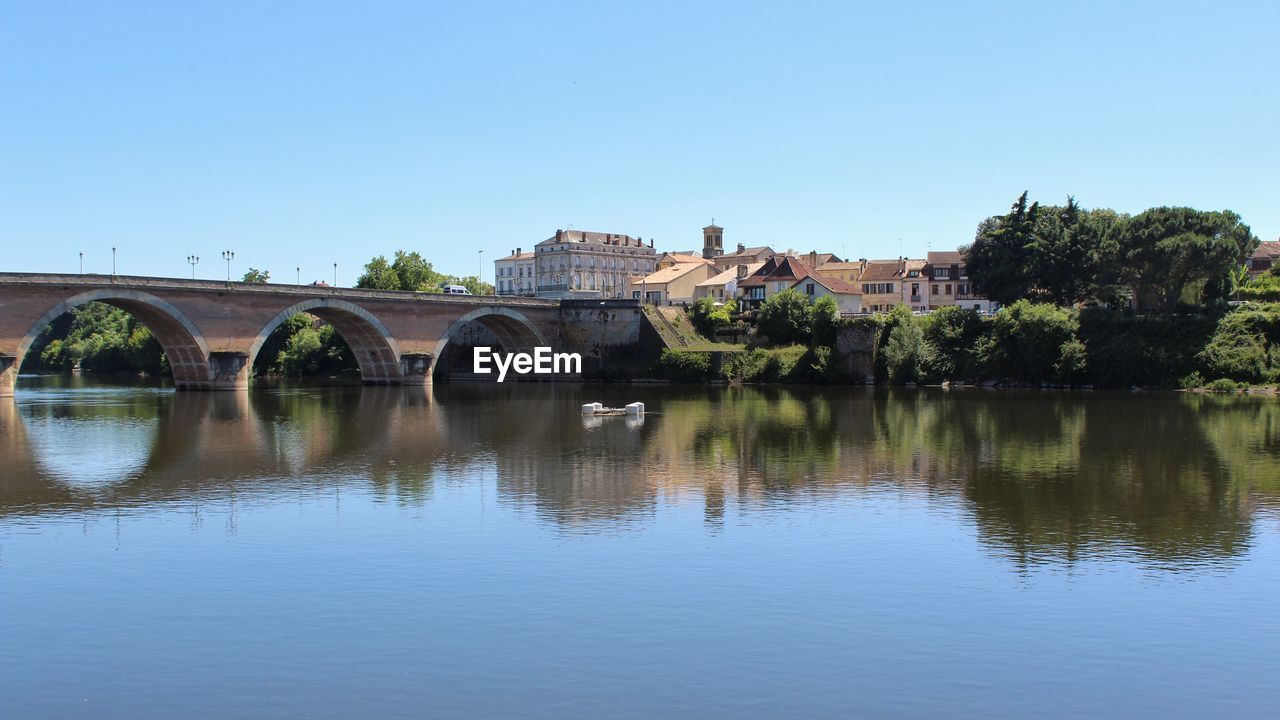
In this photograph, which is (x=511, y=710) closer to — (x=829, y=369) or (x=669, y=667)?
(x=669, y=667)

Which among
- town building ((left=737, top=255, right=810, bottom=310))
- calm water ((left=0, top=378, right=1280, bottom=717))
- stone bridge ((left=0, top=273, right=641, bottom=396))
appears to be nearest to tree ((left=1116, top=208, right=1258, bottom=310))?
town building ((left=737, top=255, right=810, bottom=310))

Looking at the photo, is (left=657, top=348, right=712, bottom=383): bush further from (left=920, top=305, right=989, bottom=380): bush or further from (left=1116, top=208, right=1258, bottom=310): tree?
(left=1116, top=208, right=1258, bottom=310): tree

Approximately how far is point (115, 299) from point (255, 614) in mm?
51782

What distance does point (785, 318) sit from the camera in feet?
297

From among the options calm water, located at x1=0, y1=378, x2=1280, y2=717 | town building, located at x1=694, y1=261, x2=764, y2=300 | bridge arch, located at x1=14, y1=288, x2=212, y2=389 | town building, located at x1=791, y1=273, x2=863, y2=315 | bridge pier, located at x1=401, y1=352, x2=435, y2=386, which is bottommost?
calm water, located at x1=0, y1=378, x2=1280, y2=717

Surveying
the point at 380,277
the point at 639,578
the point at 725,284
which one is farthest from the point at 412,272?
the point at 639,578

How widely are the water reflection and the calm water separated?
226 millimetres

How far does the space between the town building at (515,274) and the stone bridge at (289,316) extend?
6261 centimetres

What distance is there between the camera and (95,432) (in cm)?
4953

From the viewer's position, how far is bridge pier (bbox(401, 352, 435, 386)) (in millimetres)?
83438

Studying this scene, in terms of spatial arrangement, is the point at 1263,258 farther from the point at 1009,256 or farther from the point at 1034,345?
the point at 1034,345

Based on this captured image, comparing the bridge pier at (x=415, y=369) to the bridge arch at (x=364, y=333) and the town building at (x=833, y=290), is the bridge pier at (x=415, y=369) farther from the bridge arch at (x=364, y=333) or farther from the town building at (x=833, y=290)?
the town building at (x=833, y=290)

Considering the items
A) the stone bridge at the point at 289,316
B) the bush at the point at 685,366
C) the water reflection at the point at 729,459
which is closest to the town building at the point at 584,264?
the stone bridge at the point at 289,316

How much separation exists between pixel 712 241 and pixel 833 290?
57706 mm
